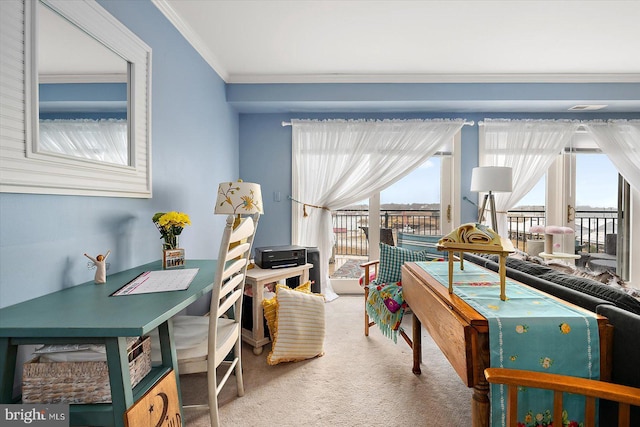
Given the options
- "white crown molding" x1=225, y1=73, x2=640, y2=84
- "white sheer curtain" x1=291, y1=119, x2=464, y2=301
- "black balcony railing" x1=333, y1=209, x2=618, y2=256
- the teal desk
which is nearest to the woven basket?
the teal desk

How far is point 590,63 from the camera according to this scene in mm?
2814

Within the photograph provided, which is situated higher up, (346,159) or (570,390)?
(346,159)

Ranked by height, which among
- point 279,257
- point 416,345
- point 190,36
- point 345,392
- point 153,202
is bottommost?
point 345,392

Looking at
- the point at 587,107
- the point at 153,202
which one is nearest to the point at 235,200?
the point at 153,202

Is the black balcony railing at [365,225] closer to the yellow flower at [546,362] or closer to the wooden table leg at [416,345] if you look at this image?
the wooden table leg at [416,345]

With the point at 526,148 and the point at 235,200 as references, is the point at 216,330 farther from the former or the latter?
the point at 526,148

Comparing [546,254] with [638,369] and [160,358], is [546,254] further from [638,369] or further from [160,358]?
[160,358]

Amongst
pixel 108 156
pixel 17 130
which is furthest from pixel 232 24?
pixel 17 130

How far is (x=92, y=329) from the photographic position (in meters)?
0.87

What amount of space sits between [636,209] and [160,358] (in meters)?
4.99

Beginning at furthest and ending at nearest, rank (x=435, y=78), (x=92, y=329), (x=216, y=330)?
1. (x=435, y=78)
2. (x=216, y=330)
3. (x=92, y=329)

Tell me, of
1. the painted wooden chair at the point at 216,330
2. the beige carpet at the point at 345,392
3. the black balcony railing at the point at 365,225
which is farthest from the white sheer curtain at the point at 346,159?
the painted wooden chair at the point at 216,330

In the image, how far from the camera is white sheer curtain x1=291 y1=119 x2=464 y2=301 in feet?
11.3

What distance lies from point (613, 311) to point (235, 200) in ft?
6.83
